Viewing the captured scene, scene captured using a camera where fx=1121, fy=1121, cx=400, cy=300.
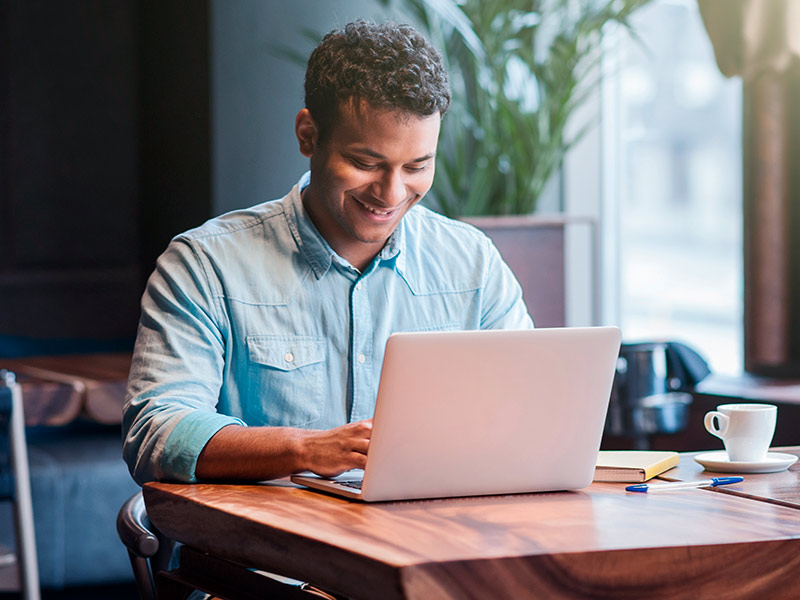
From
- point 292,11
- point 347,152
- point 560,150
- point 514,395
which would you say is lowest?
point 514,395

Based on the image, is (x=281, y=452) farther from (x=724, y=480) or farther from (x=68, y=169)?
(x=68, y=169)

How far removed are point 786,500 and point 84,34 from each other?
3722 millimetres

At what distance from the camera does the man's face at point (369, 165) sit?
1.69 m

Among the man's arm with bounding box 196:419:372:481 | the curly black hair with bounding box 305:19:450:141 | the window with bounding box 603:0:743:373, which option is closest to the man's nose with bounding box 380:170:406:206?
the curly black hair with bounding box 305:19:450:141

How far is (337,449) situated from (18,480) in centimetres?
175

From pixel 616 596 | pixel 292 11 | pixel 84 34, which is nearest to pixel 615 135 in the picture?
pixel 292 11

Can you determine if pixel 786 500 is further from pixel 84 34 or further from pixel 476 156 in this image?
pixel 84 34

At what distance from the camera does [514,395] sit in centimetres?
134

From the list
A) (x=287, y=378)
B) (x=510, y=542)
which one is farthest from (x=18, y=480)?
(x=510, y=542)

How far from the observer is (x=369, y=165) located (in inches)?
68.0

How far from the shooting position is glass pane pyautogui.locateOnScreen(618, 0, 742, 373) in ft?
12.1

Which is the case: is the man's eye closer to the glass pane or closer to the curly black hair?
the curly black hair

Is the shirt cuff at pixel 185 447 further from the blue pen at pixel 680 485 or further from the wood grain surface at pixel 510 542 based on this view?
the blue pen at pixel 680 485

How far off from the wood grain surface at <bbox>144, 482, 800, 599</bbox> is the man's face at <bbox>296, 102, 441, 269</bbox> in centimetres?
54
